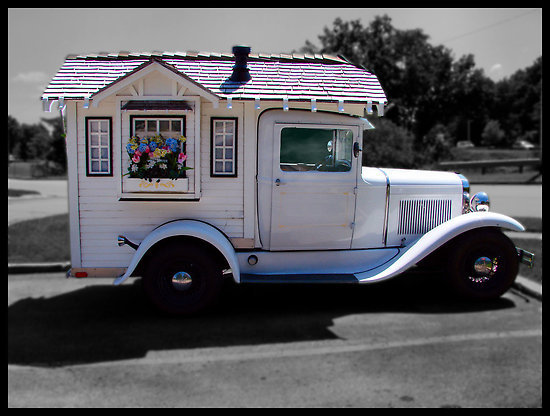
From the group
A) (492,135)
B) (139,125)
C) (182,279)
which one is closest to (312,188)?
(182,279)

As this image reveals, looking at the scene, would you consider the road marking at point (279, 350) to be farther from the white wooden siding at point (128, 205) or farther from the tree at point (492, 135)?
the white wooden siding at point (128, 205)

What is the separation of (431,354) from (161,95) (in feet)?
34.3

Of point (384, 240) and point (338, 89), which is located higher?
point (338, 89)

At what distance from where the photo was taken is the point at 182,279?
332cm

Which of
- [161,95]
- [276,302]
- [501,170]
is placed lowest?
[276,302]

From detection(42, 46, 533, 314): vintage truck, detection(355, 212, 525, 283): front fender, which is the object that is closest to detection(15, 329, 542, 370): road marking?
detection(355, 212, 525, 283): front fender

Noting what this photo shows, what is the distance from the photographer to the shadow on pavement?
4.41 metres

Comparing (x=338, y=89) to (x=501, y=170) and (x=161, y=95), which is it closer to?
(x=161, y=95)

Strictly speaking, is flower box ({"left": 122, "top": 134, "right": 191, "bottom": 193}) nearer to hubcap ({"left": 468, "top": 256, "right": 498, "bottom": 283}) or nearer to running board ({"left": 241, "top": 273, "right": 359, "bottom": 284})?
running board ({"left": 241, "top": 273, "right": 359, "bottom": 284})

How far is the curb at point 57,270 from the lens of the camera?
25.8ft

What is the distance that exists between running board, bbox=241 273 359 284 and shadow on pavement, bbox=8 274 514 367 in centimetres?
46

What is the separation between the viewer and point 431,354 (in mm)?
11562

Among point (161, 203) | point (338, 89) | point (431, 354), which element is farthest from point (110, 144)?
point (431, 354)
